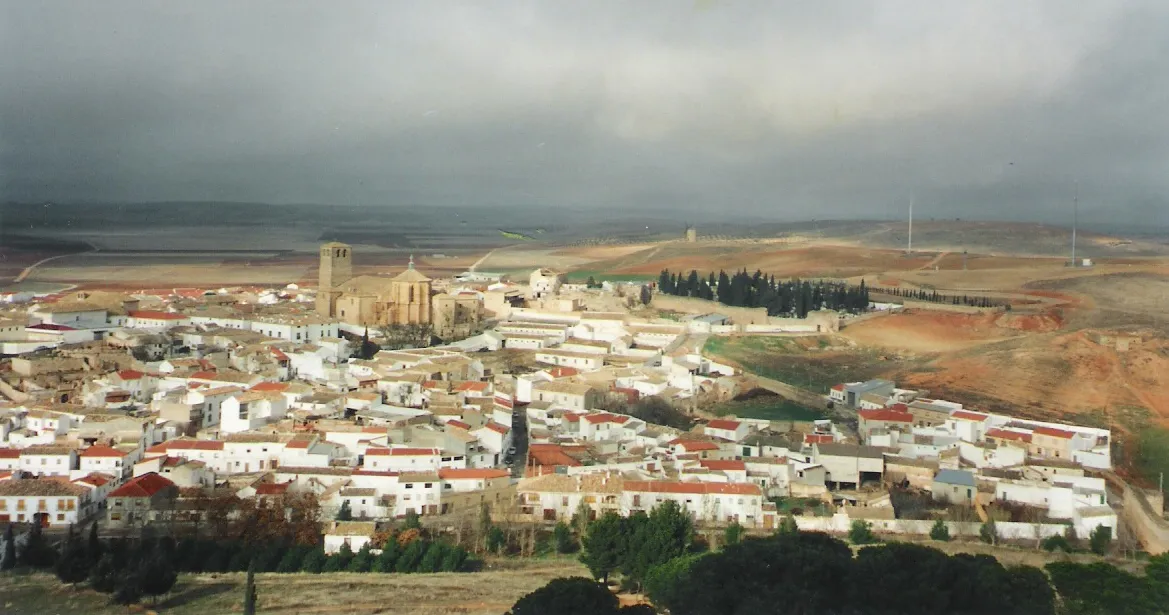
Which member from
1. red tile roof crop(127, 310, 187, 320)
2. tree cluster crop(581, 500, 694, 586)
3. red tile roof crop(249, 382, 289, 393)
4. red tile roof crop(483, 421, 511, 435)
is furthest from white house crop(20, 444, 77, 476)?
red tile roof crop(127, 310, 187, 320)

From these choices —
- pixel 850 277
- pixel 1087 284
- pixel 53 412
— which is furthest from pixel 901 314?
pixel 53 412

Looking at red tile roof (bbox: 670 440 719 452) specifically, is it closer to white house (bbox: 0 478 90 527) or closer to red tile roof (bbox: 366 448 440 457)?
red tile roof (bbox: 366 448 440 457)

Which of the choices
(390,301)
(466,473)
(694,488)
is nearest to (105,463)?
(466,473)

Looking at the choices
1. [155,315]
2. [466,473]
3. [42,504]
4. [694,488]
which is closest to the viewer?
[42,504]

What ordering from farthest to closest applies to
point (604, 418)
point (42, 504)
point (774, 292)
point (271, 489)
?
1. point (774, 292)
2. point (604, 418)
3. point (271, 489)
4. point (42, 504)

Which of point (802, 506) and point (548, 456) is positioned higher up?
point (548, 456)

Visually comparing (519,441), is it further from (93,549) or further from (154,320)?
(154,320)

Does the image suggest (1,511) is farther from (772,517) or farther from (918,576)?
(918,576)
